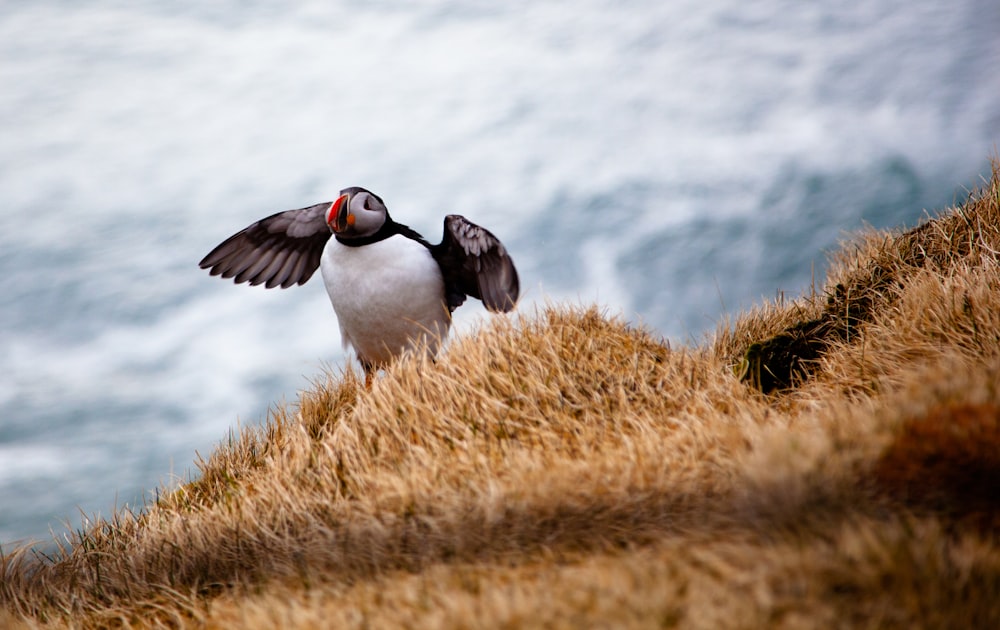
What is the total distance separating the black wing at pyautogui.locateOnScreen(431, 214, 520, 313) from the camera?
5.02 m

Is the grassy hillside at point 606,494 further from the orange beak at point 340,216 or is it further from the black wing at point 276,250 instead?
the black wing at point 276,250

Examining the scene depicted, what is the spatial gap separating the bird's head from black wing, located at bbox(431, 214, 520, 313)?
0.45 metres

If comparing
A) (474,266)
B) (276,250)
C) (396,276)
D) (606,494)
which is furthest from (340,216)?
(606,494)

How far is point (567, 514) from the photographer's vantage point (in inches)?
110

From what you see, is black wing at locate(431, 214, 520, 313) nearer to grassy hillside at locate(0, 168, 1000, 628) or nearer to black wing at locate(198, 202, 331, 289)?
grassy hillside at locate(0, 168, 1000, 628)

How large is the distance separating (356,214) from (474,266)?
0.84 m

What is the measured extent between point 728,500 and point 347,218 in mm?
3398

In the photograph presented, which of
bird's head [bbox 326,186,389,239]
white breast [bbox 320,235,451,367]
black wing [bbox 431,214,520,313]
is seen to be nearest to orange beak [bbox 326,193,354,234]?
bird's head [bbox 326,186,389,239]

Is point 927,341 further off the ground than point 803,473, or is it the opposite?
point 927,341

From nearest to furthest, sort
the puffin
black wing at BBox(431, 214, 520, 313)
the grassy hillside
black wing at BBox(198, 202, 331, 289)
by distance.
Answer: the grassy hillside → black wing at BBox(431, 214, 520, 313) → the puffin → black wing at BBox(198, 202, 331, 289)

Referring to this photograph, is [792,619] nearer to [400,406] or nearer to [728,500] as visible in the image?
[728,500]

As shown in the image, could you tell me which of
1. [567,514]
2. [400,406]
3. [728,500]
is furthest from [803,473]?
[400,406]

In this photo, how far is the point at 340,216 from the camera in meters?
5.31

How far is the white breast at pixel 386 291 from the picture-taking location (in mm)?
5336
